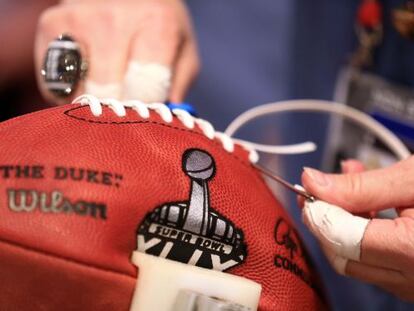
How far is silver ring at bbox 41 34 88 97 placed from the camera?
630 mm

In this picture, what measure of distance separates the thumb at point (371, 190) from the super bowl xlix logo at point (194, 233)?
10cm

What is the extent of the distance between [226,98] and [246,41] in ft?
0.49

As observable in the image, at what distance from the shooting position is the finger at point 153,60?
65 cm

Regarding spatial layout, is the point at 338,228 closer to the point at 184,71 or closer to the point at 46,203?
the point at 46,203

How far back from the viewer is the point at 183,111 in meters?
0.57

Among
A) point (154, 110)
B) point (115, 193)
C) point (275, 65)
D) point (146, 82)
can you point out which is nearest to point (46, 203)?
point (115, 193)

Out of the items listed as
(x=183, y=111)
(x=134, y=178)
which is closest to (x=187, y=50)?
(x=183, y=111)

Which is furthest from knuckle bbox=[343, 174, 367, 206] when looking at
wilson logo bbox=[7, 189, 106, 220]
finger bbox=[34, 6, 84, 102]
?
finger bbox=[34, 6, 84, 102]

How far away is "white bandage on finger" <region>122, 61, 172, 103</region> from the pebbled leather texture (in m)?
0.12

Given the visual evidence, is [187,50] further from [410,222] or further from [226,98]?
[226,98]

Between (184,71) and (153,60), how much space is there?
121mm

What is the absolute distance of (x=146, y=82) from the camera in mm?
654

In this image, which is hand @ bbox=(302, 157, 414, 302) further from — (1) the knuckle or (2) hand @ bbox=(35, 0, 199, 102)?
(2) hand @ bbox=(35, 0, 199, 102)

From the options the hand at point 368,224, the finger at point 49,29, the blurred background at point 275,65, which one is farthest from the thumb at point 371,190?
the blurred background at point 275,65
